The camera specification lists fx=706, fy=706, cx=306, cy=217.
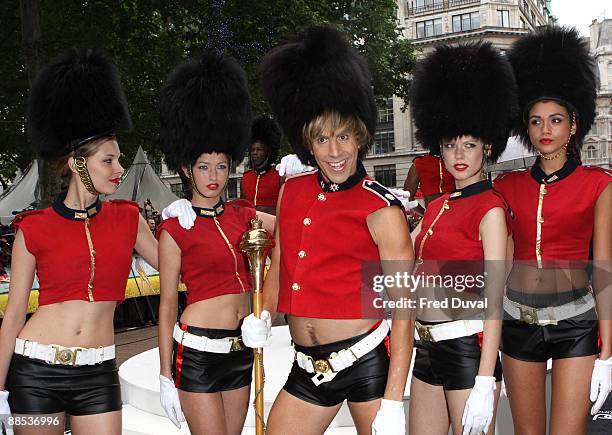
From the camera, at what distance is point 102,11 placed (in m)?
14.1

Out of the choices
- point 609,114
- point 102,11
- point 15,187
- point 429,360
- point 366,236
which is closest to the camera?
point 366,236

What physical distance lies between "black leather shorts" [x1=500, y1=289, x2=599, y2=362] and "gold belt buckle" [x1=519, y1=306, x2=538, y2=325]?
0.06 ft

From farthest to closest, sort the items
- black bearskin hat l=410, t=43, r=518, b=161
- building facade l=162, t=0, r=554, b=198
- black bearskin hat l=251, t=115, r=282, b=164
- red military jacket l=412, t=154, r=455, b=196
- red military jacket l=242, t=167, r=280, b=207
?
building facade l=162, t=0, r=554, b=198 → black bearskin hat l=251, t=115, r=282, b=164 → red military jacket l=242, t=167, r=280, b=207 → red military jacket l=412, t=154, r=455, b=196 → black bearskin hat l=410, t=43, r=518, b=161

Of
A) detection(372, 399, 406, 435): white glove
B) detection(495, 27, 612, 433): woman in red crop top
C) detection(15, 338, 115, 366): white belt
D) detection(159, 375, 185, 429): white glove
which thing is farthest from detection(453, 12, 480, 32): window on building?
detection(372, 399, 406, 435): white glove

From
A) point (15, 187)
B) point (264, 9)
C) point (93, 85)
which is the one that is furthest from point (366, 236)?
point (15, 187)

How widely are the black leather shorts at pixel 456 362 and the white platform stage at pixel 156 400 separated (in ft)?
5.67

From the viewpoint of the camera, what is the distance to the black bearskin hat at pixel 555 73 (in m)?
4.06

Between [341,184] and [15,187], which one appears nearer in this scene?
[341,184]

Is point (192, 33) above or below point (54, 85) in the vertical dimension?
above

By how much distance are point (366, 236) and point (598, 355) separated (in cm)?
149

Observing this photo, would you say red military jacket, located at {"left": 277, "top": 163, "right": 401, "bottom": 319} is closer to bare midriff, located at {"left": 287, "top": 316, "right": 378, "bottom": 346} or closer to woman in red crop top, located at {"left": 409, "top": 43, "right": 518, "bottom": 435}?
bare midriff, located at {"left": 287, "top": 316, "right": 378, "bottom": 346}

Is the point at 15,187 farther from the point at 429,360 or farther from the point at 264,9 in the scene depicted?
the point at 429,360

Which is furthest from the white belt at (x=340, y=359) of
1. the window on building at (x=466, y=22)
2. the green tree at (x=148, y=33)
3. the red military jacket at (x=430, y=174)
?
the window on building at (x=466, y=22)

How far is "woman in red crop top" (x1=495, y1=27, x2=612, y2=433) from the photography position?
3.61 metres
